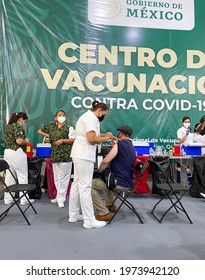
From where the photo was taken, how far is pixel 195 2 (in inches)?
215

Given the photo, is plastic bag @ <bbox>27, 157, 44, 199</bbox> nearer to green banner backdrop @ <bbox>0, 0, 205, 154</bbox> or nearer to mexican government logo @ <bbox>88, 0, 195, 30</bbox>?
green banner backdrop @ <bbox>0, 0, 205, 154</bbox>

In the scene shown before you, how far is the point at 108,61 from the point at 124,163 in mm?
3075

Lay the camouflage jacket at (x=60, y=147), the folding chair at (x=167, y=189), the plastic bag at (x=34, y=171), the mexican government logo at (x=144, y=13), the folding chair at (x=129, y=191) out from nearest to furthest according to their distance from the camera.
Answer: the folding chair at (x=129, y=191), the folding chair at (x=167, y=189), the camouflage jacket at (x=60, y=147), the plastic bag at (x=34, y=171), the mexican government logo at (x=144, y=13)

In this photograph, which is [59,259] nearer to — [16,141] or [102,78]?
[16,141]

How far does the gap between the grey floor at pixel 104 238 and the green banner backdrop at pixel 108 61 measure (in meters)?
2.48

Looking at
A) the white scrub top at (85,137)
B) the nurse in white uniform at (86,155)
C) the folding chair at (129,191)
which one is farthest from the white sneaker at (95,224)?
the white scrub top at (85,137)

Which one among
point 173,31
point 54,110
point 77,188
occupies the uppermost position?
point 173,31

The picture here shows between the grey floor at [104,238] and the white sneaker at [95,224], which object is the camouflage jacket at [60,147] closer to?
the grey floor at [104,238]

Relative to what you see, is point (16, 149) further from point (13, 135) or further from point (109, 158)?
point (109, 158)

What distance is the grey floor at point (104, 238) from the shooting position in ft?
6.83

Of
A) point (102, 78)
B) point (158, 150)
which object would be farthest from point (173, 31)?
point (158, 150)

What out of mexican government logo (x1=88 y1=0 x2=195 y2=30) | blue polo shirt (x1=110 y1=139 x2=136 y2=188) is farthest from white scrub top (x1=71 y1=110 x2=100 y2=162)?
mexican government logo (x1=88 y1=0 x2=195 y2=30)

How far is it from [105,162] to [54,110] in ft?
8.81

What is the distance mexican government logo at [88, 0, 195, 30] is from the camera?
5188 mm
